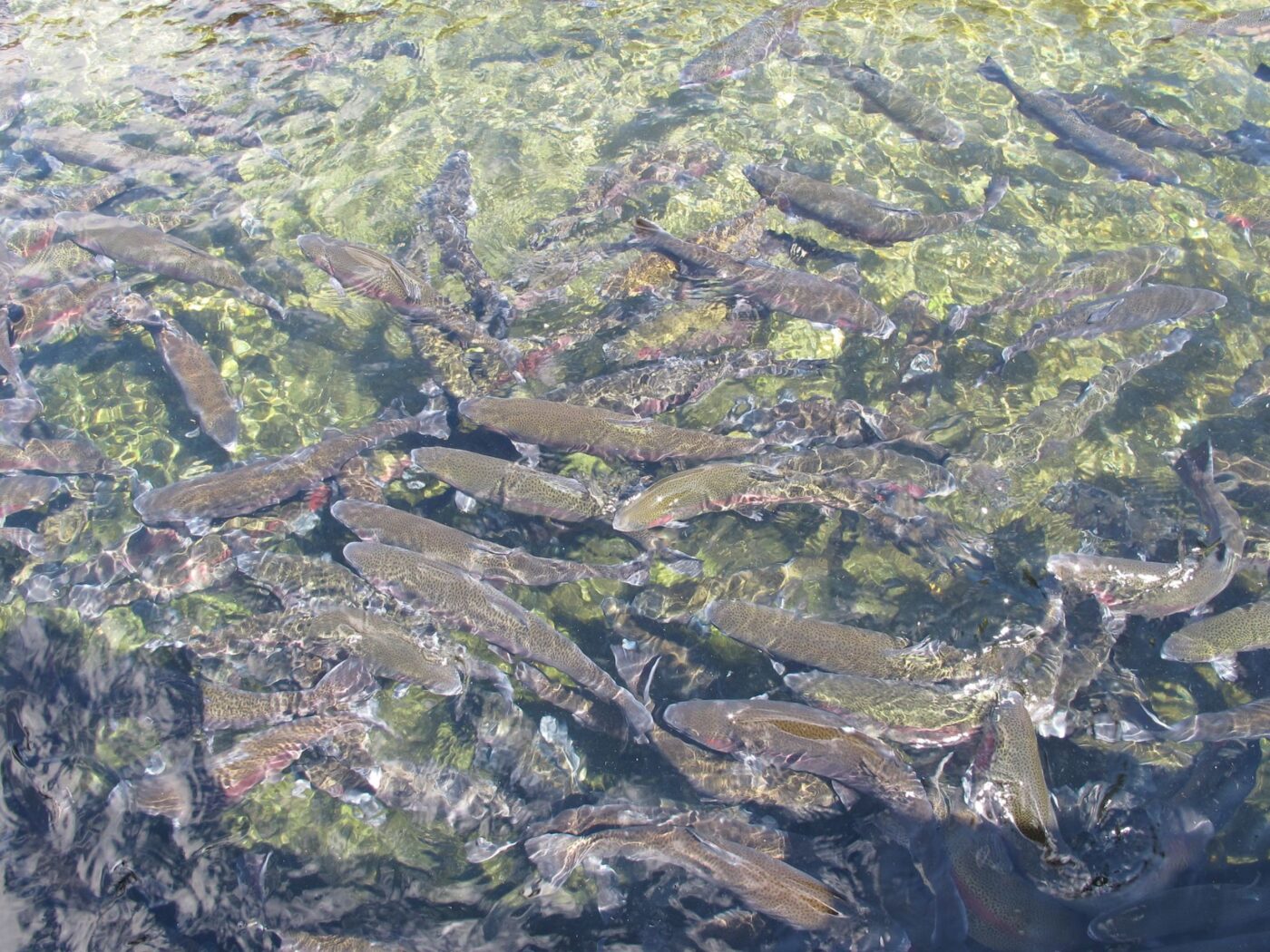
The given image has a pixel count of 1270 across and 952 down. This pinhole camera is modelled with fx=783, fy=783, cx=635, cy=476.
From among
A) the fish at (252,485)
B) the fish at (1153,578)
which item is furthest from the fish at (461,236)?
the fish at (1153,578)

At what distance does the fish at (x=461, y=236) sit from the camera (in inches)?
275

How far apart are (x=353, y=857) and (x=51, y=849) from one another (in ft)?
5.80

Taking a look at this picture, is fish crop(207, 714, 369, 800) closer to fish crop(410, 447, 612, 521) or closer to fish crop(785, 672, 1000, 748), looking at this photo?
fish crop(410, 447, 612, 521)

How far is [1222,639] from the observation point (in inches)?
202

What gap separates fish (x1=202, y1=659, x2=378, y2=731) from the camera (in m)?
5.17

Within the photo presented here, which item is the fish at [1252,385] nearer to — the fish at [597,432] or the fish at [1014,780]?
the fish at [1014,780]

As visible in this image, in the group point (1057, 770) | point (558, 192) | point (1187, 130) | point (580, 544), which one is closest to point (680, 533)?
point (580, 544)

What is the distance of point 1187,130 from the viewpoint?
8836 millimetres

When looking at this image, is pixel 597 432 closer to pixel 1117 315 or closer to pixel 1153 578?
pixel 1153 578

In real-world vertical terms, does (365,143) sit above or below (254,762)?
above

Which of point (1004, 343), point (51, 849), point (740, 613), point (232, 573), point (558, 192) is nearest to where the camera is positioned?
point (51, 849)

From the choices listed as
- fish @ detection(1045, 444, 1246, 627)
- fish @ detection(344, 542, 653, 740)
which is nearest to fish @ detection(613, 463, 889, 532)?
fish @ detection(344, 542, 653, 740)

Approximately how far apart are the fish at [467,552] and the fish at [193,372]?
Result: 4.86ft

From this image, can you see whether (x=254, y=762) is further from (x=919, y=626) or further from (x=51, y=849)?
(x=919, y=626)
